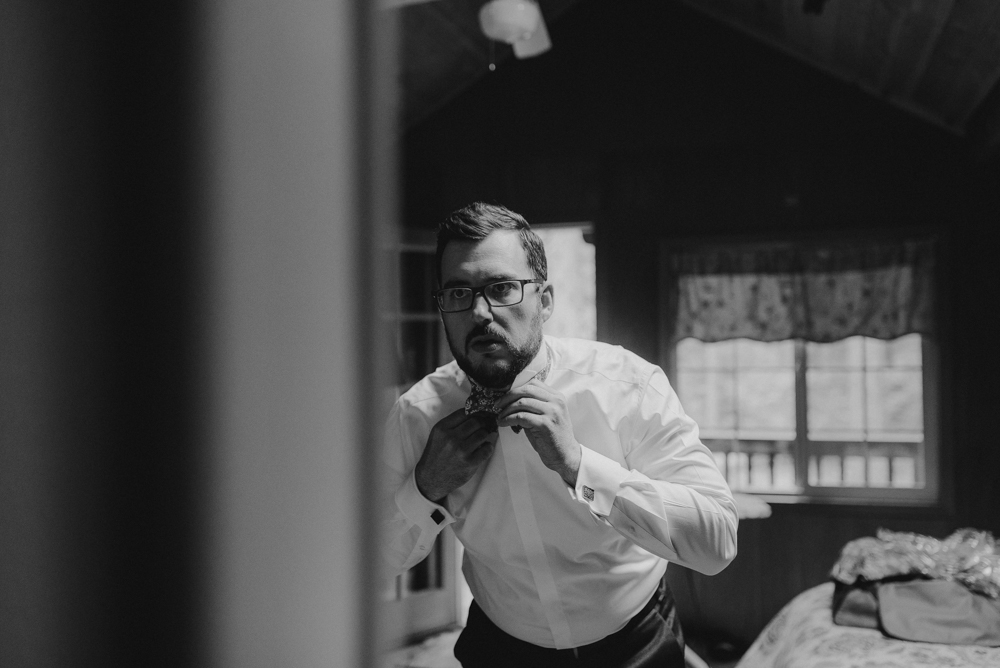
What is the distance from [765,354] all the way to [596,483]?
124 inches

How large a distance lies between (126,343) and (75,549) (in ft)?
0.13

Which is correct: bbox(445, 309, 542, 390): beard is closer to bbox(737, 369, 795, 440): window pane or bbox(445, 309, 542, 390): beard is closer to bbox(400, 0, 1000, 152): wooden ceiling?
bbox(400, 0, 1000, 152): wooden ceiling

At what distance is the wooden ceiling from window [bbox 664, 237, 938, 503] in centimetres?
66

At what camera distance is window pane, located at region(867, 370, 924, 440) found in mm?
3379

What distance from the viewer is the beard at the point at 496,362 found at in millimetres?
620

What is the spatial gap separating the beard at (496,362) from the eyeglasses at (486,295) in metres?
0.02

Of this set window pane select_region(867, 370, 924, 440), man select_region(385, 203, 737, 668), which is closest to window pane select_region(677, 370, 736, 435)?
window pane select_region(867, 370, 924, 440)

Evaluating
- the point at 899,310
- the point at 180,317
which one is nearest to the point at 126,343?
the point at 180,317

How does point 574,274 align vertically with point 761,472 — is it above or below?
above

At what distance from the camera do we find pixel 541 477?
0.79 m

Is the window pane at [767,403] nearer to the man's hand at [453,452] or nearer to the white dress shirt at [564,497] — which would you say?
the white dress shirt at [564,497]

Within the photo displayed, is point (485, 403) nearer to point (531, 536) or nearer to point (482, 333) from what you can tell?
point (482, 333)

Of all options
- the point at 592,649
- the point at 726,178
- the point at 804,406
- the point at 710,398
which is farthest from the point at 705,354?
the point at 592,649

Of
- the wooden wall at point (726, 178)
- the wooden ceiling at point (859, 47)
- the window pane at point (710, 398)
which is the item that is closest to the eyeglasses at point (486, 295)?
the wooden ceiling at point (859, 47)
